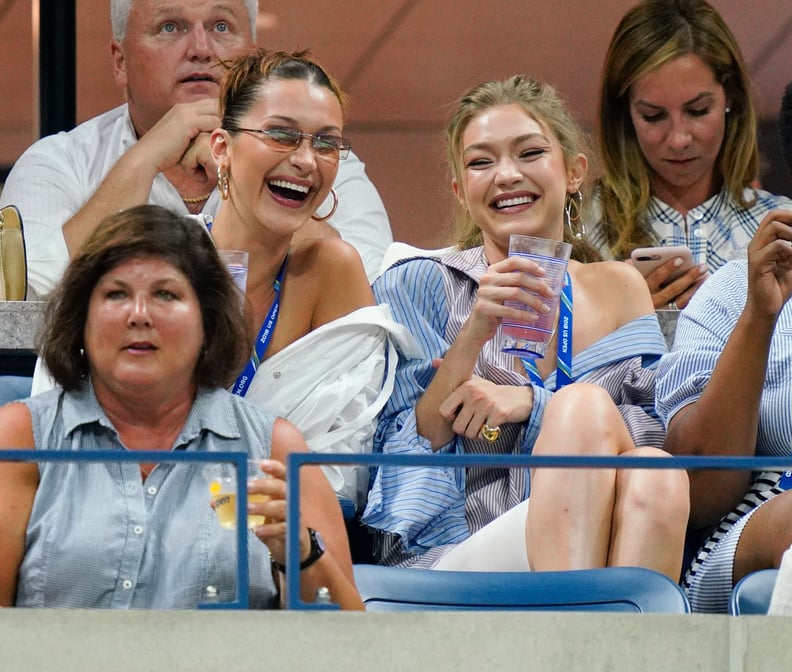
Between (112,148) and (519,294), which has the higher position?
(112,148)

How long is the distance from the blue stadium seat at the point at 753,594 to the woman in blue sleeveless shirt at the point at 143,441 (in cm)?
53

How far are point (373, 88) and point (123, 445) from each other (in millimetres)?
2779

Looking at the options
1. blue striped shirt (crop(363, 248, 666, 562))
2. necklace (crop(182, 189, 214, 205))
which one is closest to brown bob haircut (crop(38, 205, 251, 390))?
blue striped shirt (crop(363, 248, 666, 562))

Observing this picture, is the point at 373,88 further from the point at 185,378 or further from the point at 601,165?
the point at 185,378

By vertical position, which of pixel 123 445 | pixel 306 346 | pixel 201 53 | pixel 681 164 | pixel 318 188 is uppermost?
pixel 201 53

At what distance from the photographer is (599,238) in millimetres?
3973

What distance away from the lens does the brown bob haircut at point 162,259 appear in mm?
2701

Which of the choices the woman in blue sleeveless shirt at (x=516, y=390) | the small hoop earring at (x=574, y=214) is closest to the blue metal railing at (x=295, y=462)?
the woman in blue sleeveless shirt at (x=516, y=390)

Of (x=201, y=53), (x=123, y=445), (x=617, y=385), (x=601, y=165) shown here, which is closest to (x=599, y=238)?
(x=601, y=165)

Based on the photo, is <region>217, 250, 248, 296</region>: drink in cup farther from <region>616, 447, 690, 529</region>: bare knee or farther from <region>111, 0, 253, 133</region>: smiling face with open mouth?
<region>111, 0, 253, 133</region>: smiling face with open mouth

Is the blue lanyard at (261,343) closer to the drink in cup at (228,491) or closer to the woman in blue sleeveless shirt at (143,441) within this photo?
the woman in blue sleeveless shirt at (143,441)

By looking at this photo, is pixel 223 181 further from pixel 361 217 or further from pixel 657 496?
pixel 657 496

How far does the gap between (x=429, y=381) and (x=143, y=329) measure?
73 cm

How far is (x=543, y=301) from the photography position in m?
3.02
